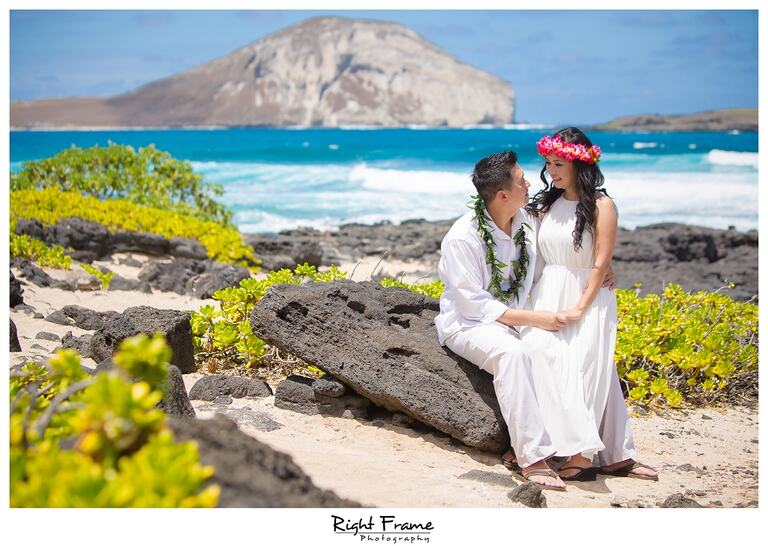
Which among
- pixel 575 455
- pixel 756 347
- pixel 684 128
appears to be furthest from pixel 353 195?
pixel 684 128

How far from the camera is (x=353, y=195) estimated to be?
3250cm

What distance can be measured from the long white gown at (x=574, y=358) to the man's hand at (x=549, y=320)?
0.04 meters

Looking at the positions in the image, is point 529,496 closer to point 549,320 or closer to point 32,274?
point 549,320

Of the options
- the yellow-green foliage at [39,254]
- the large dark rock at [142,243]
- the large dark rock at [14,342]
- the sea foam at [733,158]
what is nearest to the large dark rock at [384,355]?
the large dark rock at [14,342]

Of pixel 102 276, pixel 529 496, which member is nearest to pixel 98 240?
pixel 102 276

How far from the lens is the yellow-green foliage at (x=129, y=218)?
463 inches

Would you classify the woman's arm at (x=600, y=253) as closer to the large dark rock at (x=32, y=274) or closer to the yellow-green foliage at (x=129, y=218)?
the large dark rock at (x=32, y=274)

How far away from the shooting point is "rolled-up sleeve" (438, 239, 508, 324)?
195 inches

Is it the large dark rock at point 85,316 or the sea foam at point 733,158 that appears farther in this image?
the sea foam at point 733,158

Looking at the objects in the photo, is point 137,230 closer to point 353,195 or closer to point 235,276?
point 235,276

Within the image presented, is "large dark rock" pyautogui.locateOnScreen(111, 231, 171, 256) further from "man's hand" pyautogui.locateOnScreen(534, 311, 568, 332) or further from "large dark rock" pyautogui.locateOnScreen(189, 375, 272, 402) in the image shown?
"man's hand" pyautogui.locateOnScreen(534, 311, 568, 332)

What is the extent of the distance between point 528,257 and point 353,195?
27.5 m
